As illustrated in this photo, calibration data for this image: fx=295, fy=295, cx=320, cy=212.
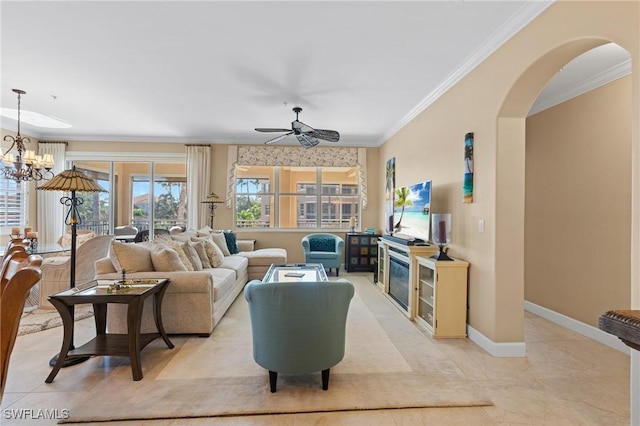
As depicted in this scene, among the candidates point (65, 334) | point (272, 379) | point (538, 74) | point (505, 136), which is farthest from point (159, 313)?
point (538, 74)

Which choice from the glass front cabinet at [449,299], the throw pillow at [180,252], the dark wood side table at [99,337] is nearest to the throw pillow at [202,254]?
the throw pillow at [180,252]

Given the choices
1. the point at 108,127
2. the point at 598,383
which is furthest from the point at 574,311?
the point at 108,127

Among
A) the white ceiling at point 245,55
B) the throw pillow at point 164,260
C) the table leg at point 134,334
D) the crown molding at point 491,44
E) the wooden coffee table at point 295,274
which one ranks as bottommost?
the table leg at point 134,334

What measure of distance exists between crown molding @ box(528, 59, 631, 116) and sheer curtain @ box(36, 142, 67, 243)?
8.47 m

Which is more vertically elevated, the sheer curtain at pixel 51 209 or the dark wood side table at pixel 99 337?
the sheer curtain at pixel 51 209

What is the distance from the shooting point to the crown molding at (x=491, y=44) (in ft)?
7.19

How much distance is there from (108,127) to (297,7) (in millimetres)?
5115

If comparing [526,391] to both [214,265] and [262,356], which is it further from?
[214,265]

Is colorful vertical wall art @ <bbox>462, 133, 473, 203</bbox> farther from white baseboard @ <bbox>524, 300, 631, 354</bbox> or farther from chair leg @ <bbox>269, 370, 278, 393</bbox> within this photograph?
chair leg @ <bbox>269, 370, 278, 393</bbox>

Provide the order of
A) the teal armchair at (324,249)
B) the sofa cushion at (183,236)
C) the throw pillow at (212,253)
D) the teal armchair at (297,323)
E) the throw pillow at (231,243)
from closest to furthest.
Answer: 1. the teal armchair at (297,323)
2. the sofa cushion at (183,236)
3. the throw pillow at (212,253)
4. the throw pillow at (231,243)
5. the teal armchair at (324,249)

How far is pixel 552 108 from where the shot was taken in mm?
3547

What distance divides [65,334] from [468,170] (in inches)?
148

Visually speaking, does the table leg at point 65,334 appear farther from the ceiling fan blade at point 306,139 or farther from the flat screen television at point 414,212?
the flat screen television at point 414,212

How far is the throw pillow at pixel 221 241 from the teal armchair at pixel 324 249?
1469 mm
